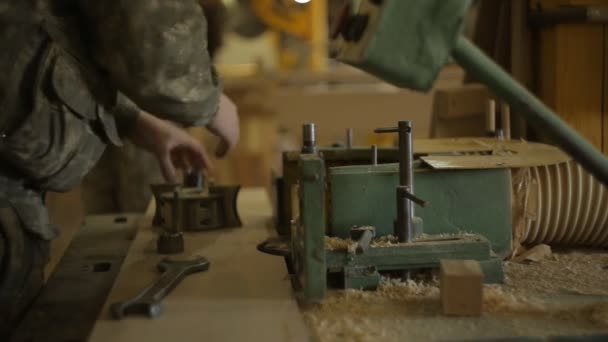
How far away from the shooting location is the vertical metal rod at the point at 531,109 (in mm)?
879

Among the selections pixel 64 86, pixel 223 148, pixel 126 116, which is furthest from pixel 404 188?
pixel 126 116

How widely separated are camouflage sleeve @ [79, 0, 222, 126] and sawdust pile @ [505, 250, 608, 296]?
2.15 feet

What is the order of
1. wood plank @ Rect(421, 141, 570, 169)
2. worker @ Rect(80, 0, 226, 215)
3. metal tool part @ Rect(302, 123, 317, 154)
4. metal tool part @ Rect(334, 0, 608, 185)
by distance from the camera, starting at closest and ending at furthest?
metal tool part @ Rect(334, 0, 608, 185) → wood plank @ Rect(421, 141, 570, 169) → metal tool part @ Rect(302, 123, 317, 154) → worker @ Rect(80, 0, 226, 215)

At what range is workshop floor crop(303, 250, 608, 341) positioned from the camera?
2.90 ft

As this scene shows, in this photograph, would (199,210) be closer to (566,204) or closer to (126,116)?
(126,116)

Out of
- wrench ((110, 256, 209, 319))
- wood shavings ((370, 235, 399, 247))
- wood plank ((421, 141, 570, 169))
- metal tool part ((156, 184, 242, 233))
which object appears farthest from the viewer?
metal tool part ((156, 184, 242, 233))

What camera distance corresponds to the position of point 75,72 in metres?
1.28

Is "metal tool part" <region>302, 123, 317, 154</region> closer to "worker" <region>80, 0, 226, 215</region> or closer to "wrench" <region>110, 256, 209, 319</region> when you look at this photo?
"wrench" <region>110, 256, 209, 319</region>

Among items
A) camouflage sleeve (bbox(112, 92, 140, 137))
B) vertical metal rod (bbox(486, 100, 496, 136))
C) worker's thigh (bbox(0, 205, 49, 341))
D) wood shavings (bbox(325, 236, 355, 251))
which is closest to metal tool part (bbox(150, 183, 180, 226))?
camouflage sleeve (bbox(112, 92, 140, 137))

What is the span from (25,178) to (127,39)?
0.34 meters

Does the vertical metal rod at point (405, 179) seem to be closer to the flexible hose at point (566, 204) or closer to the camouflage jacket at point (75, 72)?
the flexible hose at point (566, 204)

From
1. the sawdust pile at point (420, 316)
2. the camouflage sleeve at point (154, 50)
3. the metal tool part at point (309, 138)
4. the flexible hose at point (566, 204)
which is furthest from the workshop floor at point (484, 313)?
the camouflage sleeve at point (154, 50)

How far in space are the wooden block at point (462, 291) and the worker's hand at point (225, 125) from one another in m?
0.85

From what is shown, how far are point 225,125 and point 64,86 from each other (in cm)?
50
